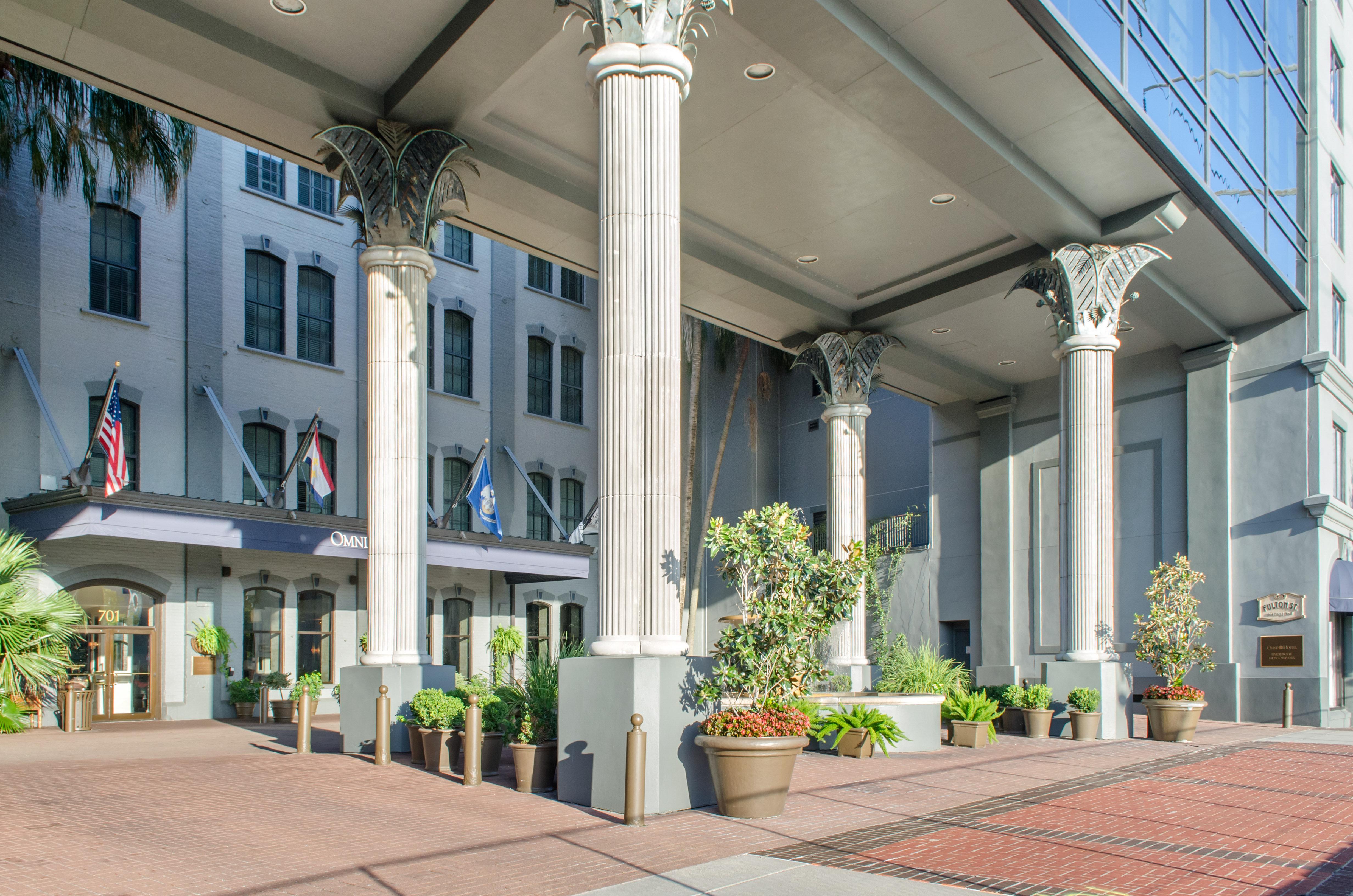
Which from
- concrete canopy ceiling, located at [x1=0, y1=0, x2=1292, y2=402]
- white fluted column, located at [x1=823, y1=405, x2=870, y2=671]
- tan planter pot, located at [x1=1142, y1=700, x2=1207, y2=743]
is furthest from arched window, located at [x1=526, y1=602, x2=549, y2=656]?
tan planter pot, located at [x1=1142, y1=700, x2=1207, y2=743]

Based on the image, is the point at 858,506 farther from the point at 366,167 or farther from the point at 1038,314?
the point at 366,167

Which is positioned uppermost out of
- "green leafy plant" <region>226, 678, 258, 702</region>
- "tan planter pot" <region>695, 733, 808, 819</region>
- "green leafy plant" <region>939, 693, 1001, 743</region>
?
"tan planter pot" <region>695, 733, 808, 819</region>

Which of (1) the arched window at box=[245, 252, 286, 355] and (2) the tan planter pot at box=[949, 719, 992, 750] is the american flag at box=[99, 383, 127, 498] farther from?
(2) the tan planter pot at box=[949, 719, 992, 750]

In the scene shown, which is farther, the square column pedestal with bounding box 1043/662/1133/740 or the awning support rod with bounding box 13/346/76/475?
the awning support rod with bounding box 13/346/76/475

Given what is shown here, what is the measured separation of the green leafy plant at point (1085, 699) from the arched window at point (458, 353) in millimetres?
19328

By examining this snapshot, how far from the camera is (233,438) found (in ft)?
77.6

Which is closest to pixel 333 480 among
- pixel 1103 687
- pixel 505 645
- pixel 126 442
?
pixel 126 442

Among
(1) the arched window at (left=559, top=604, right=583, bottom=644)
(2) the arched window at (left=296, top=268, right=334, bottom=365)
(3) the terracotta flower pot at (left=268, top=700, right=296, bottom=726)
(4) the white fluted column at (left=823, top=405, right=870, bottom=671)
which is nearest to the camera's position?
(4) the white fluted column at (left=823, top=405, right=870, bottom=671)

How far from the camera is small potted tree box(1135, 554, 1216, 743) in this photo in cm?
1670

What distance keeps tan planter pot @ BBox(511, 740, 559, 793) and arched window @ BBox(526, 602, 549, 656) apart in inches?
854

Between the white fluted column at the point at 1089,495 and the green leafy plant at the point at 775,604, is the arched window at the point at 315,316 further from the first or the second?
the green leafy plant at the point at 775,604

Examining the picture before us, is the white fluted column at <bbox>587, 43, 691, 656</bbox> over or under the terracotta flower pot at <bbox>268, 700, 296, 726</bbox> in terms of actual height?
over

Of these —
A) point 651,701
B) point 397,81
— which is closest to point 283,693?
point 397,81

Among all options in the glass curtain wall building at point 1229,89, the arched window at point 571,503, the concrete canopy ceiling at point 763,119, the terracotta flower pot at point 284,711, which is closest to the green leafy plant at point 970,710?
the concrete canopy ceiling at point 763,119
